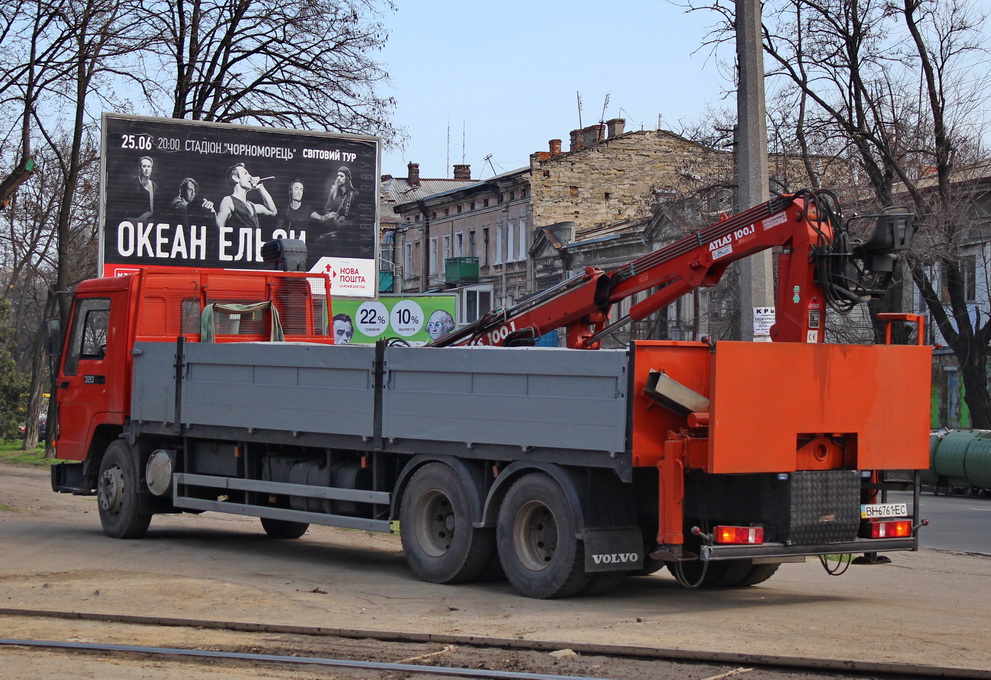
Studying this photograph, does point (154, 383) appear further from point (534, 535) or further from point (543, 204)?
point (543, 204)

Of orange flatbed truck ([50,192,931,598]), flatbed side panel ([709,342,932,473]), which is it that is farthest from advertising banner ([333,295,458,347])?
flatbed side panel ([709,342,932,473])

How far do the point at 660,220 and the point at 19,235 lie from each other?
77.1 feet

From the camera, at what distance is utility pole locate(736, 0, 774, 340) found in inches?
592

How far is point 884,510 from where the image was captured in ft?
32.7

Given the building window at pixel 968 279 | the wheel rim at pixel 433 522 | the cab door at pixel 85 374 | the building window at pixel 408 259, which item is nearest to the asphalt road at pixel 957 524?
the wheel rim at pixel 433 522

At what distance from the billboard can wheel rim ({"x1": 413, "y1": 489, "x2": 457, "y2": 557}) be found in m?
12.6

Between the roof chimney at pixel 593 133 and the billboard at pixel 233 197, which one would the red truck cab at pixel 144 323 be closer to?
the billboard at pixel 233 197

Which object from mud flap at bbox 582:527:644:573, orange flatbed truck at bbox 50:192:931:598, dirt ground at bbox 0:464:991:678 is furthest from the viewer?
mud flap at bbox 582:527:644:573

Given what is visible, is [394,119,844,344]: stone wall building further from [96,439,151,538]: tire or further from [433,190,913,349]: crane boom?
[433,190,913,349]: crane boom

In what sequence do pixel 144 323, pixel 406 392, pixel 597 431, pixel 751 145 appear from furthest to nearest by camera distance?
1. pixel 751 145
2. pixel 144 323
3. pixel 406 392
4. pixel 597 431

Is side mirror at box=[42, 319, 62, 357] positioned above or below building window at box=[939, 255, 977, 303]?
below

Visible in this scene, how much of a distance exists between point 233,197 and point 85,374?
9.24 m

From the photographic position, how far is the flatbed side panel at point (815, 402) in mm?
9039

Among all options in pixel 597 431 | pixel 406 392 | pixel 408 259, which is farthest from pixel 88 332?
pixel 408 259
